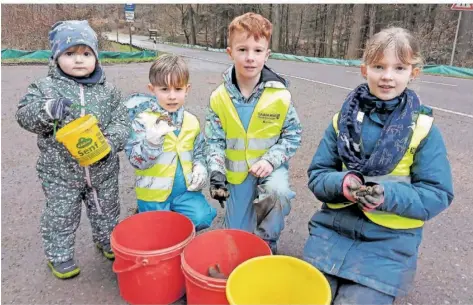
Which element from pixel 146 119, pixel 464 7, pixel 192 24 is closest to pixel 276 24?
pixel 192 24

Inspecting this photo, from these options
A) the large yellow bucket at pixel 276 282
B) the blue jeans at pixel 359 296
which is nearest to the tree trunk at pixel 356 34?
the blue jeans at pixel 359 296

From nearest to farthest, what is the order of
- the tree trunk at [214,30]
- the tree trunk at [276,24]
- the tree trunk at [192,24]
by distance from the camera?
the tree trunk at [276,24], the tree trunk at [214,30], the tree trunk at [192,24]

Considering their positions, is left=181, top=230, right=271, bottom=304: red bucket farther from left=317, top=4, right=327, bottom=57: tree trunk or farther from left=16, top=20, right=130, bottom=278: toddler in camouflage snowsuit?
left=317, top=4, right=327, bottom=57: tree trunk

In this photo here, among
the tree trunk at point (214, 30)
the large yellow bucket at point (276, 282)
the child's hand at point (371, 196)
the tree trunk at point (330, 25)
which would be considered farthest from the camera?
the tree trunk at point (214, 30)

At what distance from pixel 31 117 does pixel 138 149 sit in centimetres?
60

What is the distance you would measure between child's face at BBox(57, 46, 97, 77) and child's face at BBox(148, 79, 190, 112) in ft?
1.34

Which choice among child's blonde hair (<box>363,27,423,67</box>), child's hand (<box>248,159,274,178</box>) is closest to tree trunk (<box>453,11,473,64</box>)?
child's blonde hair (<box>363,27,423,67</box>)

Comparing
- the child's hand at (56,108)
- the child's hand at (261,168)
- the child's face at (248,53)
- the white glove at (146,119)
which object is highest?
the child's face at (248,53)

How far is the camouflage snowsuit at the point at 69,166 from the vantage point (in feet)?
7.79

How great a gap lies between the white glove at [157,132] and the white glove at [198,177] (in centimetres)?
31

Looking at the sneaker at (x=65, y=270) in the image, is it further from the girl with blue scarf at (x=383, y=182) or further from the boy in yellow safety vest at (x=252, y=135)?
the girl with blue scarf at (x=383, y=182)

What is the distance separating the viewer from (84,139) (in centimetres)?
217

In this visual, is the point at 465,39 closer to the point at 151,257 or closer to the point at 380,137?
the point at 380,137

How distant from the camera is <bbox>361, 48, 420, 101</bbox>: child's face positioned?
2.10m
